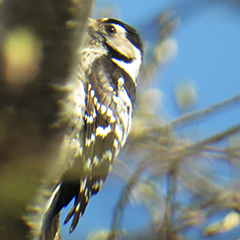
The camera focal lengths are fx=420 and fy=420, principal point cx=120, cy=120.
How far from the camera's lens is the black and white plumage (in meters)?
2.29

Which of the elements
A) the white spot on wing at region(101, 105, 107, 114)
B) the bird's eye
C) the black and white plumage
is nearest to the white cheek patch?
the black and white plumage

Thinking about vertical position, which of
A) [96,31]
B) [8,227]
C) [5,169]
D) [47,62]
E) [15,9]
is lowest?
[96,31]

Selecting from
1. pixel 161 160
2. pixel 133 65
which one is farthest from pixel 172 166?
pixel 133 65

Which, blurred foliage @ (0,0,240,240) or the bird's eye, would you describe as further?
the bird's eye

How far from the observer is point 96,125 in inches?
99.3

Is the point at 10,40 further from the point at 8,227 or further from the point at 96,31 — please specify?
the point at 96,31

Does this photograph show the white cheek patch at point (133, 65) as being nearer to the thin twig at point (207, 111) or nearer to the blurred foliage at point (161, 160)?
the blurred foliage at point (161, 160)

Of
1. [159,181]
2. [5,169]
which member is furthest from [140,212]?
[5,169]

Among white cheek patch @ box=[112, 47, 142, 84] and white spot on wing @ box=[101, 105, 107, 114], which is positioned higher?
white spot on wing @ box=[101, 105, 107, 114]

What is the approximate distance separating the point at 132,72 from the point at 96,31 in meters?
0.48

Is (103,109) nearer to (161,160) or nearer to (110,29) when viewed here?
(161,160)

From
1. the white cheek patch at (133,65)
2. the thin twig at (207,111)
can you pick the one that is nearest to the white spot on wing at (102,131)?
the thin twig at (207,111)

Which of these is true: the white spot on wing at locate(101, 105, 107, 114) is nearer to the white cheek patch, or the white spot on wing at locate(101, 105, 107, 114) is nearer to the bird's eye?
the white cheek patch

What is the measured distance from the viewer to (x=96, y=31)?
12.0 feet
